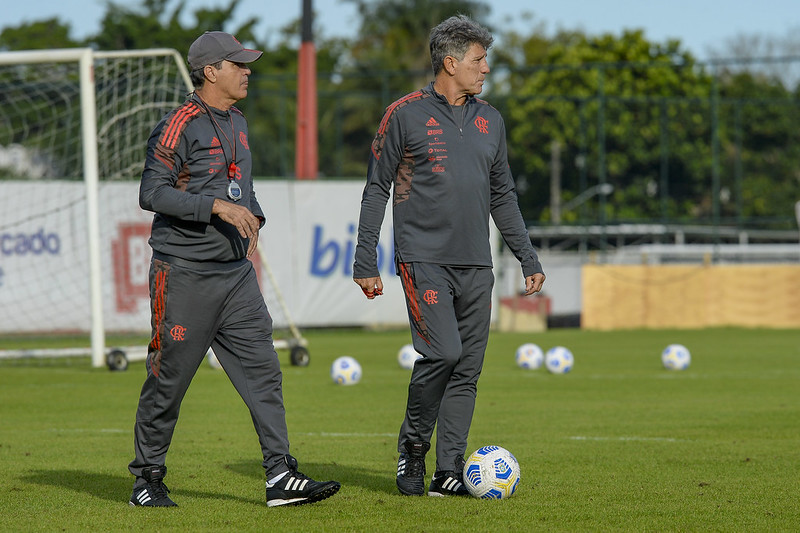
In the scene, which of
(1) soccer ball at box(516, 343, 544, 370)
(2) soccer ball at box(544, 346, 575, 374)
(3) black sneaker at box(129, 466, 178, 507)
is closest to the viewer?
(3) black sneaker at box(129, 466, 178, 507)

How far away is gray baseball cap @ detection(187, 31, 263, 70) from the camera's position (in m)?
5.60

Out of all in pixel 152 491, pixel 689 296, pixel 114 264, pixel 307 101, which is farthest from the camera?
pixel 689 296

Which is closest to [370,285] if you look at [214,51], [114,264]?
[214,51]

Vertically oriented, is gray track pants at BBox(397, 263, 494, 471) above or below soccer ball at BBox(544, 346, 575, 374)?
above

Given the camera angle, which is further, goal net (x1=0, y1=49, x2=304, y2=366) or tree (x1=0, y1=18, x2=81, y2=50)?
tree (x1=0, y1=18, x2=81, y2=50)

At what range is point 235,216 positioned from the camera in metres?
5.32

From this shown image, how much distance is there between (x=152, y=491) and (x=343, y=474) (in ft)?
4.69

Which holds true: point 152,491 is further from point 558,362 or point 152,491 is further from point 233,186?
point 558,362

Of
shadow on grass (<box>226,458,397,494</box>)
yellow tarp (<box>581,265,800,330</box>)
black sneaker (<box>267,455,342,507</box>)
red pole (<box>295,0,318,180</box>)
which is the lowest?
yellow tarp (<box>581,265,800,330</box>)

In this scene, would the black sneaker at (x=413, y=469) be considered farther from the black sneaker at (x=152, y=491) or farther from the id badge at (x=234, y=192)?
the id badge at (x=234, y=192)

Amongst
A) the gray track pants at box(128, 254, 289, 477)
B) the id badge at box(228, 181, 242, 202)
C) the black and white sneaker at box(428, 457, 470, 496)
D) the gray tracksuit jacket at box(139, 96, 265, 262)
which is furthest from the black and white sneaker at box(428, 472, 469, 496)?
the id badge at box(228, 181, 242, 202)

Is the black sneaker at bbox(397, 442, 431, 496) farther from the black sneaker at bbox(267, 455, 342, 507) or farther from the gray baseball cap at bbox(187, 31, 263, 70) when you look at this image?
the gray baseball cap at bbox(187, 31, 263, 70)

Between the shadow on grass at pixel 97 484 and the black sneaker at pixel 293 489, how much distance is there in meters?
0.25

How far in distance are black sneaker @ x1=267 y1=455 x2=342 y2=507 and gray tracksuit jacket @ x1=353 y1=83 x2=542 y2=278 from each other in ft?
3.51
